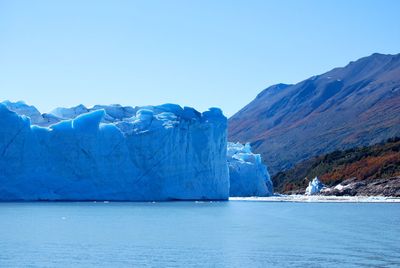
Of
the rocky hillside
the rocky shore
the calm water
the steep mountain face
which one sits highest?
the steep mountain face

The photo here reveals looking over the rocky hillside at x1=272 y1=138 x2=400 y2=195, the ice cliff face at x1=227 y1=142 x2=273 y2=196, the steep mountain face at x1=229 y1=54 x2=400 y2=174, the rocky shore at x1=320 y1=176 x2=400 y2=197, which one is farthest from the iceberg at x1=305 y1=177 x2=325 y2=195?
the steep mountain face at x1=229 y1=54 x2=400 y2=174

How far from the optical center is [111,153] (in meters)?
41.4

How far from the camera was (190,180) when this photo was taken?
142 ft

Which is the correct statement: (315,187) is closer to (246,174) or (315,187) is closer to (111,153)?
(246,174)

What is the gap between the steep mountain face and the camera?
11162 centimetres

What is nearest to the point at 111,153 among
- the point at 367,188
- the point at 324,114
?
the point at 367,188

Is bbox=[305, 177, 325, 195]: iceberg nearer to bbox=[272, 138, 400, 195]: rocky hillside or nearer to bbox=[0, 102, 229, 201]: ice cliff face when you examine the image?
bbox=[272, 138, 400, 195]: rocky hillside

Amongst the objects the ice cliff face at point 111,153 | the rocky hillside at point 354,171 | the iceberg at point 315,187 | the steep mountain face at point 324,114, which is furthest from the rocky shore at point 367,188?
the steep mountain face at point 324,114

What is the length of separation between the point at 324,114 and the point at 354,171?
3013 inches

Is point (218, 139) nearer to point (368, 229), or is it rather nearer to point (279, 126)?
point (368, 229)

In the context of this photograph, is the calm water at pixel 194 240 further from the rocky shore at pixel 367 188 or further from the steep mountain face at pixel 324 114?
the steep mountain face at pixel 324 114

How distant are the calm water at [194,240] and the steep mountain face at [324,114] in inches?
2840

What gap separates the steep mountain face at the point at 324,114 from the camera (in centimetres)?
11162

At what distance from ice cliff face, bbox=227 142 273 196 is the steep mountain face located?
4770cm
